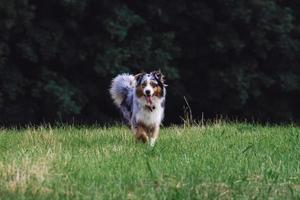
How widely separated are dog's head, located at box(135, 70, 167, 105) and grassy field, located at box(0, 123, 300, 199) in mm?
763

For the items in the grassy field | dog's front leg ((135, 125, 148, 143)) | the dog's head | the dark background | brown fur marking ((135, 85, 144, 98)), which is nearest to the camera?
the grassy field

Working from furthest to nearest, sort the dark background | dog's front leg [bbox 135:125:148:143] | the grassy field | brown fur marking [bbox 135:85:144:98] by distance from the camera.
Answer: the dark background
brown fur marking [bbox 135:85:144:98]
dog's front leg [bbox 135:125:148:143]
the grassy field

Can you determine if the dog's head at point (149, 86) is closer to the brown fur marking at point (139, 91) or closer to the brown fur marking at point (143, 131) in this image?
the brown fur marking at point (139, 91)

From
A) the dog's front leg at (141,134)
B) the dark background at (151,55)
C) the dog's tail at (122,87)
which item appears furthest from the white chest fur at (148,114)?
the dark background at (151,55)

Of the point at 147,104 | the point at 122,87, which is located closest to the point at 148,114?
the point at 147,104

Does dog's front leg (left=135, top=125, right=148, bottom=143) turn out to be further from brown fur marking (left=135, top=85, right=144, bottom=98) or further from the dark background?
the dark background

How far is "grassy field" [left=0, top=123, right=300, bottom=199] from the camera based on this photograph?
6367 mm

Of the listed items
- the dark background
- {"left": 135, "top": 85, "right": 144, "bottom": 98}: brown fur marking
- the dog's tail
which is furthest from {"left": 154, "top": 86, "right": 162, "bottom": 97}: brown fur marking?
the dark background

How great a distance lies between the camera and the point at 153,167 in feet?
25.1

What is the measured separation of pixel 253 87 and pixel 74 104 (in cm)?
653

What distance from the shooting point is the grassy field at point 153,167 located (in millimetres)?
6367

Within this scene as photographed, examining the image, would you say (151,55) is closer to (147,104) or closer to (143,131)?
(147,104)

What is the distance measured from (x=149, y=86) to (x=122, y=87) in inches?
62.7

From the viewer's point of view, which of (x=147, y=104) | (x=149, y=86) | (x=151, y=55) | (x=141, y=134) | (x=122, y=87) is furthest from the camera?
(x=151, y=55)
